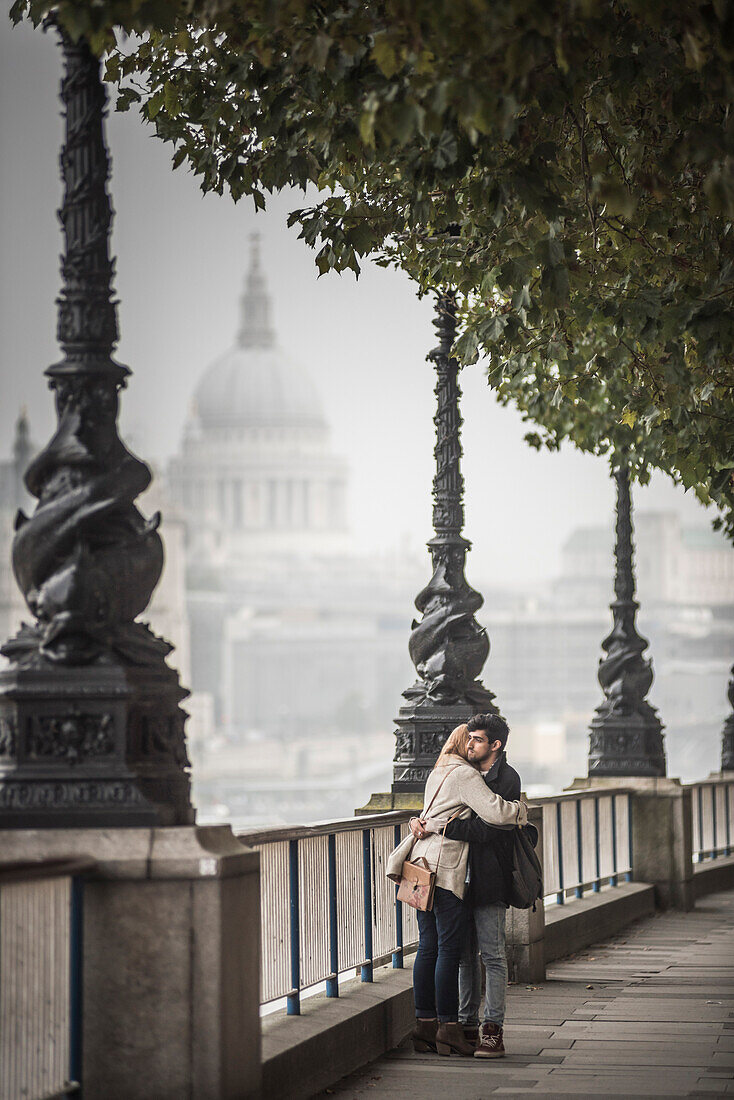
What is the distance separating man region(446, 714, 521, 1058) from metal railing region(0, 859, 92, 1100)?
112 inches

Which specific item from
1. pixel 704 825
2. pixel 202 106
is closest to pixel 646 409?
pixel 202 106

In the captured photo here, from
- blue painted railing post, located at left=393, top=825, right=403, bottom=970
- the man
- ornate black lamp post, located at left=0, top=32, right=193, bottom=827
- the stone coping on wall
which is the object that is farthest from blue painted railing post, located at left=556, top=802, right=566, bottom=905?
ornate black lamp post, located at left=0, top=32, right=193, bottom=827

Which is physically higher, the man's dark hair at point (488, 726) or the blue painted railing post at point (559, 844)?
the man's dark hair at point (488, 726)

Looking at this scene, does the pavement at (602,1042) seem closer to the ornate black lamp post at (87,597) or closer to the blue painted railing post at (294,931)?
the blue painted railing post at (294,931)

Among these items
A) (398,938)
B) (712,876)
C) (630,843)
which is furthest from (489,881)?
(712,876)

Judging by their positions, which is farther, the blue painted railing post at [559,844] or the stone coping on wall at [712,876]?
the stone coping on wall at [712,876]

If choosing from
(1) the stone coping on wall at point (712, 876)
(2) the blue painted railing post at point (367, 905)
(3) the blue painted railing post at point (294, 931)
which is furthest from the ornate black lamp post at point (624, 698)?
(3) the blue painted railing post at point (294, 931)

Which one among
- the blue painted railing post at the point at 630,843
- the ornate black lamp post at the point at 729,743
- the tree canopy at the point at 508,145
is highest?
the tree canopy at the point at 508,145

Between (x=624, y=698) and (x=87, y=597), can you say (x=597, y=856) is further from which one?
(x=87, y=597)

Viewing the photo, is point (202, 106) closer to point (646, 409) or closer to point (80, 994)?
point (646, 409)

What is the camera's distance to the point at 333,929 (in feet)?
32.2

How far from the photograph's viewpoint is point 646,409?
14414mm

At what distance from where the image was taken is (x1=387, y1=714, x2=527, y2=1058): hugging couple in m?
9.31

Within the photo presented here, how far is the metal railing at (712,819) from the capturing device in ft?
75.3
